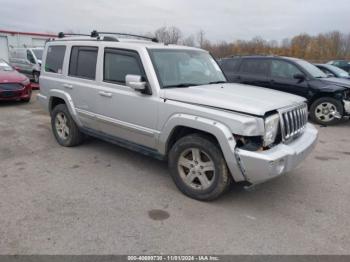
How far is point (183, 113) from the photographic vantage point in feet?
12.5

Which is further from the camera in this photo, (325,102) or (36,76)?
(36,76)

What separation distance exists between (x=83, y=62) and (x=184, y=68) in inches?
68.5

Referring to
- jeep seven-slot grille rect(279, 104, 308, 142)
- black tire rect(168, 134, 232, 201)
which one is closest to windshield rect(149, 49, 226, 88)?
black tire rect(168, 134, 232, 201)

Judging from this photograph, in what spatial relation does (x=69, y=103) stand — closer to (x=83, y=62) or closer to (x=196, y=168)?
(x=83, y=62)

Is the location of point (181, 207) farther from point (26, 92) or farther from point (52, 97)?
point (26, 92)

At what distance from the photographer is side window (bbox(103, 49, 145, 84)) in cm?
440

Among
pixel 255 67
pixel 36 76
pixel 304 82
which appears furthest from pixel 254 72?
pixel 36 76

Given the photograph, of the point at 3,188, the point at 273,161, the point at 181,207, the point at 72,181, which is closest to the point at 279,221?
the point at 273,161

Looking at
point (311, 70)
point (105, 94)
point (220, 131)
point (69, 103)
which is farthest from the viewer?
point (311, 70)

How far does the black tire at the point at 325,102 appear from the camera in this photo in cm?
805

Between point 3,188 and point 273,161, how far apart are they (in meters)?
3.32

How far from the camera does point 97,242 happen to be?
9.88 feet

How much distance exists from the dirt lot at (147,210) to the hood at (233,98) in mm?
1173

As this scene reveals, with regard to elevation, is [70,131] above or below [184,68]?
below
